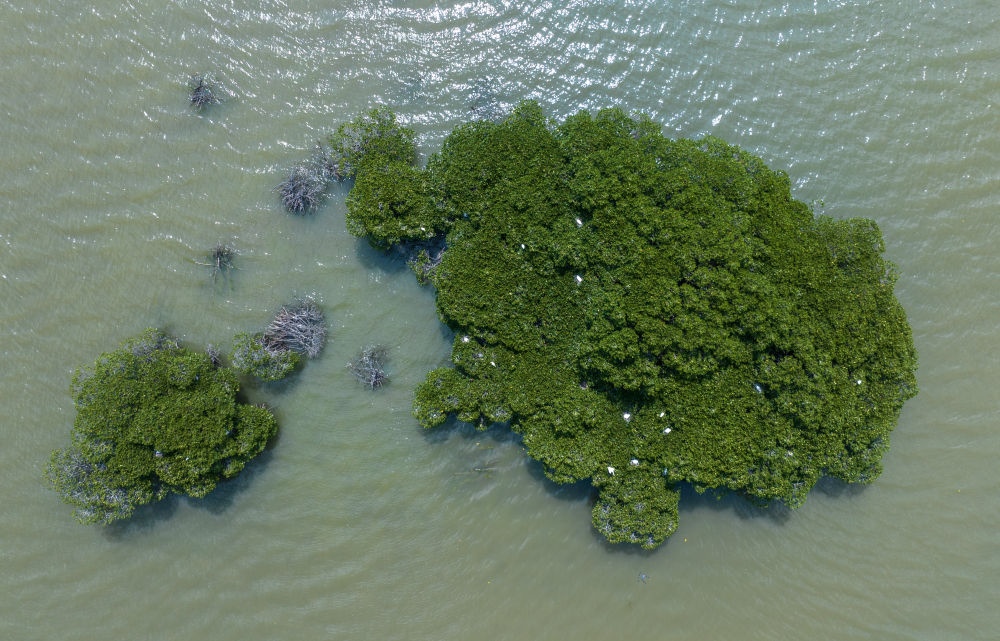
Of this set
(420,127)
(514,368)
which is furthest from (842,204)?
(420,127)

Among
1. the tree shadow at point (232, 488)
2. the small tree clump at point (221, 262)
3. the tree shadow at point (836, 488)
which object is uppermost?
the tree shadow at point (836, 488)

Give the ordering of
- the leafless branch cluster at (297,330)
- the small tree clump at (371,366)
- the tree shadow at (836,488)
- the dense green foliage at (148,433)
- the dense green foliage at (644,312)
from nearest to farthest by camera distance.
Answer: the dense green foliage at (644,312)
the dense green foliage at (148,433)
the leafless branch cluster at (297,330)
the small tree clump at (371,366)
the tree shadow at (836,488)

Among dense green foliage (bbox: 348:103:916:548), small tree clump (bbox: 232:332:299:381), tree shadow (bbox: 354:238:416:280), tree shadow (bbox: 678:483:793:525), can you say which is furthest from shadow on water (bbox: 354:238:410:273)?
tree shadow (bbox: 678:483:793:525)

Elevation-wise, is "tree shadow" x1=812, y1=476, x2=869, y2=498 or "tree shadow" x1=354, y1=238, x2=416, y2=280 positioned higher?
"tree shadow" x1=354, y1=238, x2=416, y2=280

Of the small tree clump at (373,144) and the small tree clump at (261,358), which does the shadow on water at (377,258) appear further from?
the small tree clump at (261,358)

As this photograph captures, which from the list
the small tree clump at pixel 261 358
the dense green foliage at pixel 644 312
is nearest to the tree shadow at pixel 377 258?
the dense green foliage at pixel 644 312

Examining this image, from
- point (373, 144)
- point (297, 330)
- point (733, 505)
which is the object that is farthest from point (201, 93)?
point (733, 505)

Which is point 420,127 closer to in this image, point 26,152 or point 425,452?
point 425,452

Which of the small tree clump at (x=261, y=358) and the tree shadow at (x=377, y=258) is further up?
the tree shadow at (x=377, y=258)

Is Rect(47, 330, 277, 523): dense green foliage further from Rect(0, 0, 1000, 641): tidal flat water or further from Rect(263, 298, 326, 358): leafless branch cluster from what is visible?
Rect(263, 298, 326, 358): leafless branch cluster
